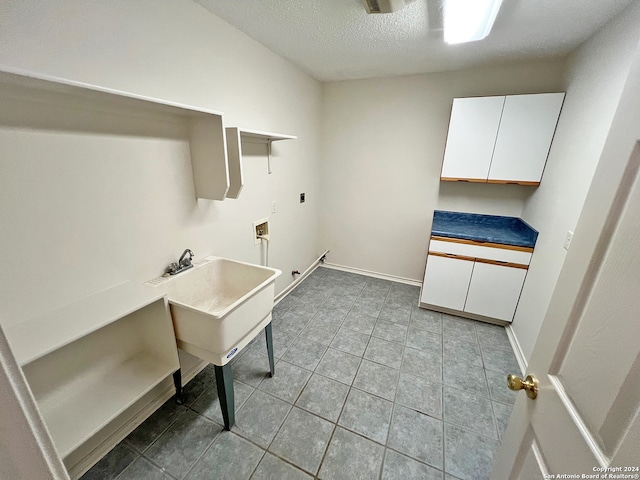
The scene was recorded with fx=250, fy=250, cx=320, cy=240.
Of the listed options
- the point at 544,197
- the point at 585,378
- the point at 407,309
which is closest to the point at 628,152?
the point at 585,378

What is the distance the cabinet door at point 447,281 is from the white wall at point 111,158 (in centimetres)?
189

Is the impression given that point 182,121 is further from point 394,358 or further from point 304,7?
point 394,358

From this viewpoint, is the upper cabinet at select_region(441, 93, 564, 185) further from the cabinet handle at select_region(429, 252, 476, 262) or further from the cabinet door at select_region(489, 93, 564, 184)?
the cabinet handle at select_region(429, 252, 476, 262)

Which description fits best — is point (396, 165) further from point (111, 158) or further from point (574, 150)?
point (111, 158)

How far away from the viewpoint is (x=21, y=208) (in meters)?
0.94

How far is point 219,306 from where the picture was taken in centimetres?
169

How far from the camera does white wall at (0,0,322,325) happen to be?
0.93m

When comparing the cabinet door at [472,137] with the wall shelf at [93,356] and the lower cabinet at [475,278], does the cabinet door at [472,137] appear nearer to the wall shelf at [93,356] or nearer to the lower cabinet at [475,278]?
the lower cabinet at [475,278]

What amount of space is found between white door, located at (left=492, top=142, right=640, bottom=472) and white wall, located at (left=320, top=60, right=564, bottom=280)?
2.33 m

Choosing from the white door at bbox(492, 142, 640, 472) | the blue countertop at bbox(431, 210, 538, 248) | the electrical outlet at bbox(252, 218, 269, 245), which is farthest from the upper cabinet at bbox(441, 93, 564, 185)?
the white door at bbox(492, 142, 640, 472)

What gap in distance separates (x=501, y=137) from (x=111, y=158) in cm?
285

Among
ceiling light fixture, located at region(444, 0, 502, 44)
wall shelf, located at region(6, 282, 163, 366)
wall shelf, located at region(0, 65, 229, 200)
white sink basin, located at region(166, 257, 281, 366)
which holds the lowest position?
white sink basin, located at region(166, 257, 281, 366)

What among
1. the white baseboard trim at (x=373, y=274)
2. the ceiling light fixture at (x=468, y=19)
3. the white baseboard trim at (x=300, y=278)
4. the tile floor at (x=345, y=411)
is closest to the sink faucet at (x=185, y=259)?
the tile floor at (x=345, y=411)

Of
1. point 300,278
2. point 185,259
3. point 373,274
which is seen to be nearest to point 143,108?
point 185,259
